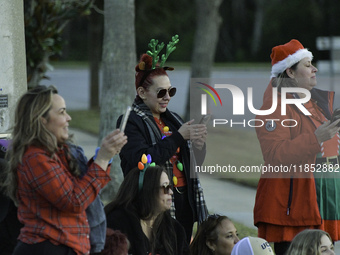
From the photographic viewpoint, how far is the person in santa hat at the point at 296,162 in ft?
14.8

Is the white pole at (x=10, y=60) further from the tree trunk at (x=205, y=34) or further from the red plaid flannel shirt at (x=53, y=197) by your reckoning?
the tree trunk at (x=205, y=34)

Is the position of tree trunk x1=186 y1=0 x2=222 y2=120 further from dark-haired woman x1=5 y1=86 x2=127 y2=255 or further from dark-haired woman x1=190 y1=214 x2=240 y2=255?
dark-haired woman x1=5 y1=86 x2=127 y2=255

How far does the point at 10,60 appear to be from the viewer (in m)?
5.21

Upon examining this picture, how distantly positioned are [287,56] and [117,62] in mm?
4467

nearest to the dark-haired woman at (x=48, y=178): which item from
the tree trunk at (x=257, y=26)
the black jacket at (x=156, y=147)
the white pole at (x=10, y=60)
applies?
the black jacket at (x=156, y=147)

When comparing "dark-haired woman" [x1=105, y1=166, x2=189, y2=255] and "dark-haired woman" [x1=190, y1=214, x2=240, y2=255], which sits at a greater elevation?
"dark-haired woman" [x1=105, y1=166, x2=189, y2=255]

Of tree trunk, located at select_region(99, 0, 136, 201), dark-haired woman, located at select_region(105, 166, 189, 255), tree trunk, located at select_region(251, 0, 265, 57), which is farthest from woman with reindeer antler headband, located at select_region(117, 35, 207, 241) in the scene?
tree trunk, located at select_region(251, 0, 265, 57)

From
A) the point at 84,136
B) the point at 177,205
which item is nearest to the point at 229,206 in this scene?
the point at 177,205

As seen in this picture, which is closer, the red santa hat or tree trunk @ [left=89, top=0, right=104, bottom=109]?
the red santa hat

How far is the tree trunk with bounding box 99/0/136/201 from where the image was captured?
888 centimetres

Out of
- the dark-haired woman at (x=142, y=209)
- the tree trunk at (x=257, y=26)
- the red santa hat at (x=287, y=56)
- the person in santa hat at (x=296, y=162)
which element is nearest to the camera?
the dark-haired woman at (x=142, y=209)

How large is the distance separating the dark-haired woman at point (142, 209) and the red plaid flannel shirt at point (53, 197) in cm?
99

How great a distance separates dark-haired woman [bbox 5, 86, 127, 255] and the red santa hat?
171 centimetres

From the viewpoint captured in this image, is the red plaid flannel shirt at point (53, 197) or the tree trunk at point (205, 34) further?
the tree trunk at point (205, 34)
